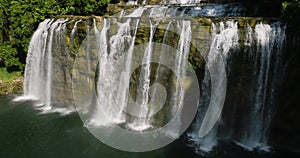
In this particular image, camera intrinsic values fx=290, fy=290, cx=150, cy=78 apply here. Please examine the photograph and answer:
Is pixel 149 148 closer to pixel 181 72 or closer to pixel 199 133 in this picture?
pixel 199 133

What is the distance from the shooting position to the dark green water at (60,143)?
369 inches

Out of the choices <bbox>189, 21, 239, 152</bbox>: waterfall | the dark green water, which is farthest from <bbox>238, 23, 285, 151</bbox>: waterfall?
<bbox>189, 21, 239, 152</bbox>: waterfall

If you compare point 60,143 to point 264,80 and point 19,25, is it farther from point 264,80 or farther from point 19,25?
point 19,25

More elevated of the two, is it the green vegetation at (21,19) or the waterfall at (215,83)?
the green vegetation at (21,19)

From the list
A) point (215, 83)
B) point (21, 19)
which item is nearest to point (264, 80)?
point (215, 83)

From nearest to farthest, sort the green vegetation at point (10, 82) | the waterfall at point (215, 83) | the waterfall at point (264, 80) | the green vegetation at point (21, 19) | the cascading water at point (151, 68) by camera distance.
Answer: the waterfall at point (264, 80) → the cascading water at point (151, 68) → the waterfall at point (215, 83) → the green vegetation at point (21, 19) → the green vegetation at point (10, 82)

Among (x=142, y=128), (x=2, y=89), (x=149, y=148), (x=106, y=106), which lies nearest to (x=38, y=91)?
(x=2, y=89)

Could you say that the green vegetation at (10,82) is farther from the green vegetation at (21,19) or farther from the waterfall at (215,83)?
the waterfall at (215,83)

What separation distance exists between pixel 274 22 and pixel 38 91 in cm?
1117

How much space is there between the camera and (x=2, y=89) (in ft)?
50.0

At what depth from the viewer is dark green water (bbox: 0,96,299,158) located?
9375 millimetres

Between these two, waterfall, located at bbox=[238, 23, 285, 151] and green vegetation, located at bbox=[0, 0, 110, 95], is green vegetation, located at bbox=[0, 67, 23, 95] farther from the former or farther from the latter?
waterfall, located at bbox=[238, 23, 285, 151]

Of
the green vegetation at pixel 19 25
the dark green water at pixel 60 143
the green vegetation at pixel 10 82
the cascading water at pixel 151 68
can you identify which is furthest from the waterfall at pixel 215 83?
the green vegetation at pixel 10 82

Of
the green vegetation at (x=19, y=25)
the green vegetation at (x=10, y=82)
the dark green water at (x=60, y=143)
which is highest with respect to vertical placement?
the green vegetation at (x=19, y=25)
